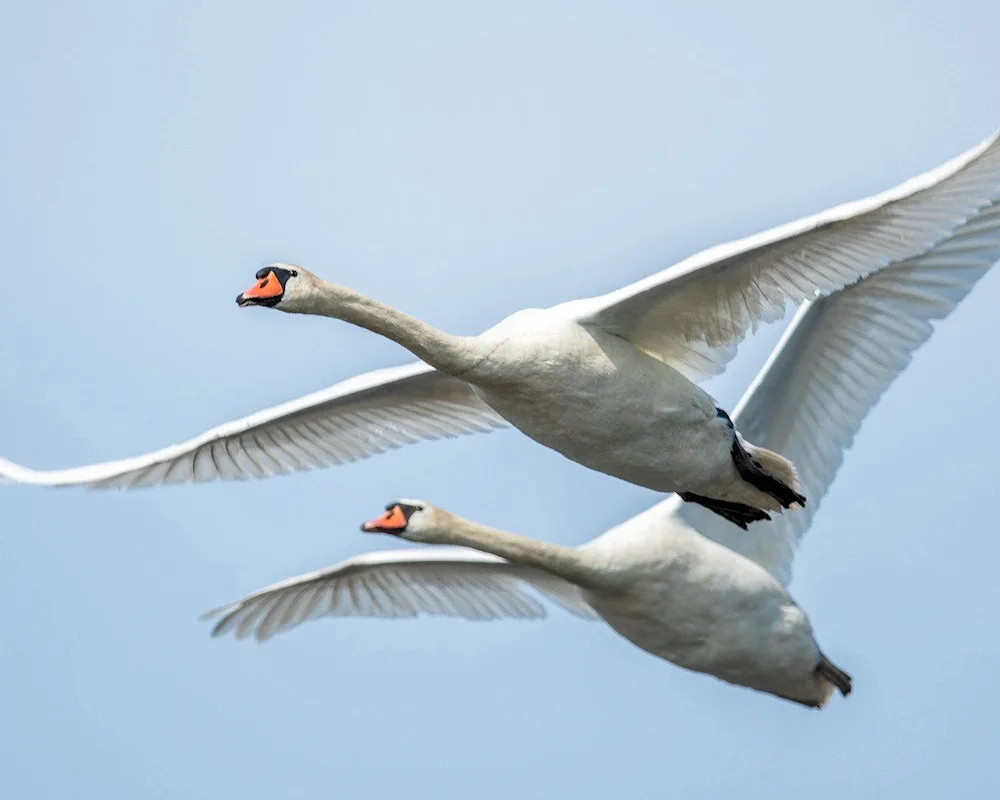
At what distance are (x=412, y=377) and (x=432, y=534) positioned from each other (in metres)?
1.24

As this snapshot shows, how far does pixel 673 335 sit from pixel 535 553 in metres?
2.70

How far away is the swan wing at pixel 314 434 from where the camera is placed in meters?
20.5

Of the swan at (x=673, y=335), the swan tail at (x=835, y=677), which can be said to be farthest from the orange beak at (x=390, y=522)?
the swan tail at (x=835, y=677)

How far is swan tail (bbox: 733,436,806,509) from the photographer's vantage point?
19.5 meters

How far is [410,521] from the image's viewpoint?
2008 centimetres

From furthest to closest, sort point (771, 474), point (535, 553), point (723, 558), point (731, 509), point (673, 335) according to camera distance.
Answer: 1. point (723, 558)
2. point (535, 553)
3. point (731, 509)
4. point (771, 474)
5. point (673, 335)

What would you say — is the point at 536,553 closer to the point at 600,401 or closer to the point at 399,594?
the point at 399,594

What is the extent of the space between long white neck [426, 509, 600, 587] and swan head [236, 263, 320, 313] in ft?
11.4

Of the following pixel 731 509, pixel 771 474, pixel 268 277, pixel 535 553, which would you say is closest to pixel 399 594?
pixel 535 553

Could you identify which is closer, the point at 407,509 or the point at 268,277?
the point at 268,277

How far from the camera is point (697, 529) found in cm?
2184

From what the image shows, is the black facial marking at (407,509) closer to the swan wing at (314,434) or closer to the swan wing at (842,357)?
the swan wing at (314,434)

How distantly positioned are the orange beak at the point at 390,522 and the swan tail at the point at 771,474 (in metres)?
2.65

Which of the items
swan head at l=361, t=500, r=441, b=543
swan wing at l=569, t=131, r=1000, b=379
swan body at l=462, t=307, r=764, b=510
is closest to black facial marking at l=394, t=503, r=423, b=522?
swan head at l=361, t=500, r=441, b=543
